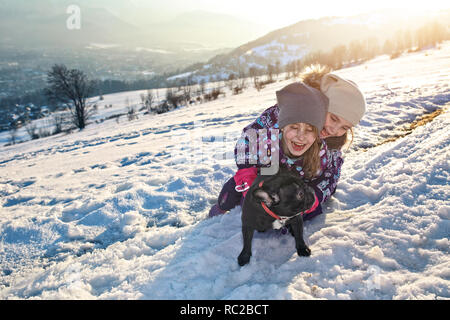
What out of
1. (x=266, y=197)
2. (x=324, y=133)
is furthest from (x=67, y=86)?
(x=266, y=197)

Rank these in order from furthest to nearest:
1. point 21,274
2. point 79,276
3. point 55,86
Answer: point 55,86, point 21,274, point 79,276

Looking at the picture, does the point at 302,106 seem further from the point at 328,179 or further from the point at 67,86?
the point at 67,86

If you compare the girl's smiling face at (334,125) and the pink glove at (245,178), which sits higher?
the girl's smiling face at (334,125)

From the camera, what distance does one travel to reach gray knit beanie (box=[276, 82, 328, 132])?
205 centimetres

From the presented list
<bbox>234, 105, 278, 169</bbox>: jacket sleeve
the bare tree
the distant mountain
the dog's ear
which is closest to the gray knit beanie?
<bbox>234, 105, 278, 169</bbox>: jacket sleeve

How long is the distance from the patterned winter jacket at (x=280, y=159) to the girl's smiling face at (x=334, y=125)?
11cm

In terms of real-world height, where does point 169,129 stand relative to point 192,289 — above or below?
above

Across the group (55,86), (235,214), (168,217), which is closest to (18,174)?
(168,217)

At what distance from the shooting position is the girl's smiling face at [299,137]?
2.10m

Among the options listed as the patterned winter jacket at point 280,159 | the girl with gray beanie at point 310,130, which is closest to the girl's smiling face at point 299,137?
the girl with gray beanie at point 310,130

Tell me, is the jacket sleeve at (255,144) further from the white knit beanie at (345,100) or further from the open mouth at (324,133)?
the white knit beanie at (345,100)

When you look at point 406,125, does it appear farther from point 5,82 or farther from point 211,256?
point 5,82

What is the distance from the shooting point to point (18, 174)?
6047 millimetres

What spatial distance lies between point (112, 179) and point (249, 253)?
11.6 ft
